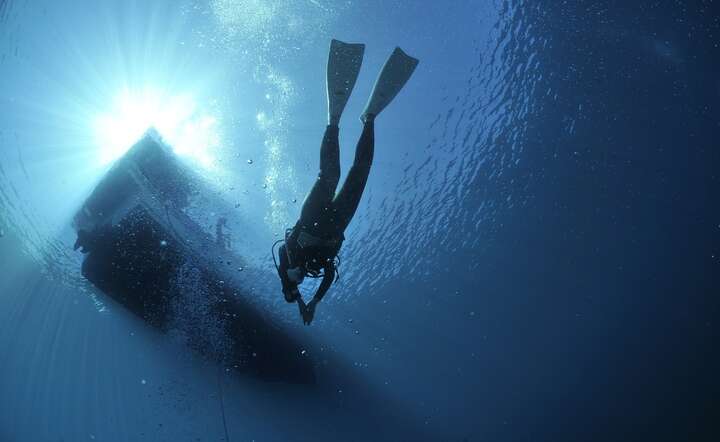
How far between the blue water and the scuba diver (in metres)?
4.66

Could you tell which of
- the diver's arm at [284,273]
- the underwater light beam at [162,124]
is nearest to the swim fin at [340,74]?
the diver's arm at [284,273]

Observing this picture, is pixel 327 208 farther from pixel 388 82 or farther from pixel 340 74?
pixel 388 82

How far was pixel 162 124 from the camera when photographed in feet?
33.4

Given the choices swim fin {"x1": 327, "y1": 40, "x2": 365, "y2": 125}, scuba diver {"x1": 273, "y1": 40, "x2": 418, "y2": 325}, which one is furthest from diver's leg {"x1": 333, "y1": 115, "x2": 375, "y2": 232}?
swim fin {"x1": 327, "y1": 40, "x2": 365, "y2": 125}

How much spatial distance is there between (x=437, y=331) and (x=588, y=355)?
13.6m

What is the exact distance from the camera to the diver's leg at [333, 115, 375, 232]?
15.1 ft

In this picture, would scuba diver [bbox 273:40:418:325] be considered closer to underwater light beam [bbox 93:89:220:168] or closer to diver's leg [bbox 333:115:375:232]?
diver's leg [bbox 333:115:375:232]

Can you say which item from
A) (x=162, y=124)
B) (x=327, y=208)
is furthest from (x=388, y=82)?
(x=162, y=124)

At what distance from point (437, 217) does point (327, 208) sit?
11.5m

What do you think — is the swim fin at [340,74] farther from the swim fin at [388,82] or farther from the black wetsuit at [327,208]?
the swim fin at [388,82]

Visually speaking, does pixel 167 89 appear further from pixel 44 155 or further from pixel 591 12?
pixel 591 12

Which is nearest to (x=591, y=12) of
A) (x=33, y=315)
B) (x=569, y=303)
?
(x=569, y=303)

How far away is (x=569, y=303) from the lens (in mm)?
22125

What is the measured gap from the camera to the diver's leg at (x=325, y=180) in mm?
4414
